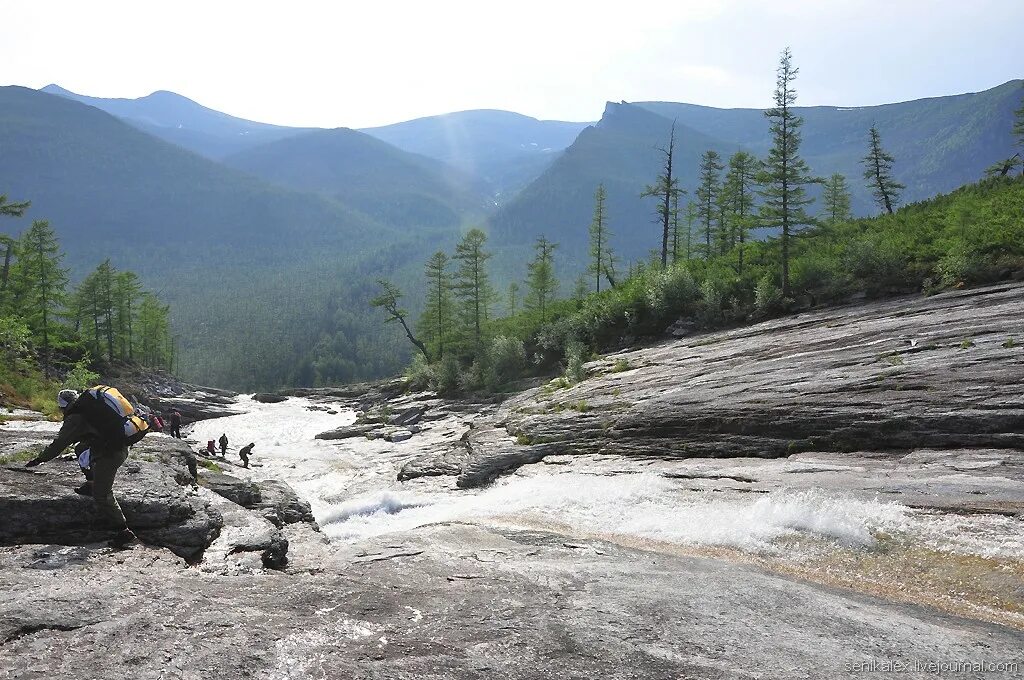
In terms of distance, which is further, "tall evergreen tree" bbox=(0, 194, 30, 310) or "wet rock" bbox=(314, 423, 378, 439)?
"tall evergreen tree" bbox=(0, 194, 30, 310)

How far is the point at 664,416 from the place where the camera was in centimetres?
1859

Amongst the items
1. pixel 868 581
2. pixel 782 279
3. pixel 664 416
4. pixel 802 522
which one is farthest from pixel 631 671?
pixel 782 279

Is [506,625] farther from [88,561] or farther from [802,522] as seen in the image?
[802,522]

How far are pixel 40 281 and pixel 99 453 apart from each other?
5662cm

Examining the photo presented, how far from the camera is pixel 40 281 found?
49156 mm

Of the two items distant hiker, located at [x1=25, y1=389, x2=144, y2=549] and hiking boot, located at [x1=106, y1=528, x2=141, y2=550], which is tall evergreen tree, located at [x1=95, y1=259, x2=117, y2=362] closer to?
distant hiker, located at [x1=25, y1=389, x2=144, y2=549]

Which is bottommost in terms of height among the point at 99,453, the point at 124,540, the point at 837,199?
the point at 124,540

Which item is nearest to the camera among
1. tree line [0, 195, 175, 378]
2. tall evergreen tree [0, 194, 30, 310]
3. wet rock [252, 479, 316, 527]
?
wet rock [252, 479, 316, 527]

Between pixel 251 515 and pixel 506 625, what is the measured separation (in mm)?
7011

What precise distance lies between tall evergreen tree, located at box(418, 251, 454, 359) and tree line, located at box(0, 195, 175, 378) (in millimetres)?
28737

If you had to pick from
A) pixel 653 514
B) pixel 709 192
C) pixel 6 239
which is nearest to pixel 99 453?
pixel 653 514

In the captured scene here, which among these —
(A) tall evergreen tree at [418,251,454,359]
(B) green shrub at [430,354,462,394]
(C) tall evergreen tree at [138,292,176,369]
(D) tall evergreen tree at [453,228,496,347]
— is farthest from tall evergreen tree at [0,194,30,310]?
(D) tall evergreen tree at [453,228,496,347]

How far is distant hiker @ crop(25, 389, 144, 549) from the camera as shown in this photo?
7762 mm

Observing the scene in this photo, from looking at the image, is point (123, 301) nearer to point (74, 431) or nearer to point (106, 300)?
point (106, 300)
